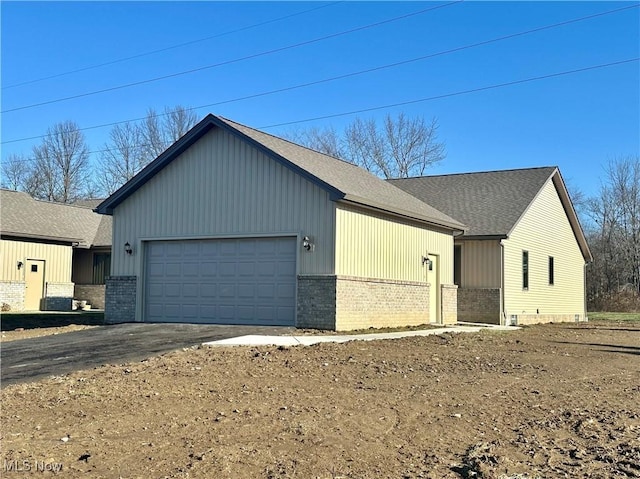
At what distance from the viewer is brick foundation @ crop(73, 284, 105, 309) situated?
31.1m

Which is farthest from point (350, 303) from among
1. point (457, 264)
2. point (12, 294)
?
point (12, 294)

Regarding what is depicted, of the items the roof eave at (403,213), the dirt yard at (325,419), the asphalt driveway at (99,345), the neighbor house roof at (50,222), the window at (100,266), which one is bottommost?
the dirt yard at (325,419)

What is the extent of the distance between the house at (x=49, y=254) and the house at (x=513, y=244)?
1510 centimetres

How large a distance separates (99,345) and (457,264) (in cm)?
1527

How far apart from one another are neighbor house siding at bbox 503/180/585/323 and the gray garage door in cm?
1063

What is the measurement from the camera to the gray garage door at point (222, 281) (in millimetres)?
17375

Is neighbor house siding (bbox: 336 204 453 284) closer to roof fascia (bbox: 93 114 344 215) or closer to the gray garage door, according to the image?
roof fascia (bbox: 93 114 344 215)

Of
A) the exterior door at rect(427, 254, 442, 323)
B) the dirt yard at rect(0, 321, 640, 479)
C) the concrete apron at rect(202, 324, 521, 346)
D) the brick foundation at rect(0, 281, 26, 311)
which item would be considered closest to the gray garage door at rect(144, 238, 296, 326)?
the concrete apron at rect(202, 324, 521, 346)

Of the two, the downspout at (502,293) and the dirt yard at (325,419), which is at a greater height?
the downspout at (502,293)

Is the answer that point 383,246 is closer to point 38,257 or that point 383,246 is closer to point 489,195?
point 489,195

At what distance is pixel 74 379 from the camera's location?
9672 mm

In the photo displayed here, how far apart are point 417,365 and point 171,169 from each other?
10.4m

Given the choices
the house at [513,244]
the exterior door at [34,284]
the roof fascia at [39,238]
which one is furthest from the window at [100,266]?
the house at [513,244]

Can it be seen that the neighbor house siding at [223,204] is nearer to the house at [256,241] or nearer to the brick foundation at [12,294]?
the house at [256,241]
